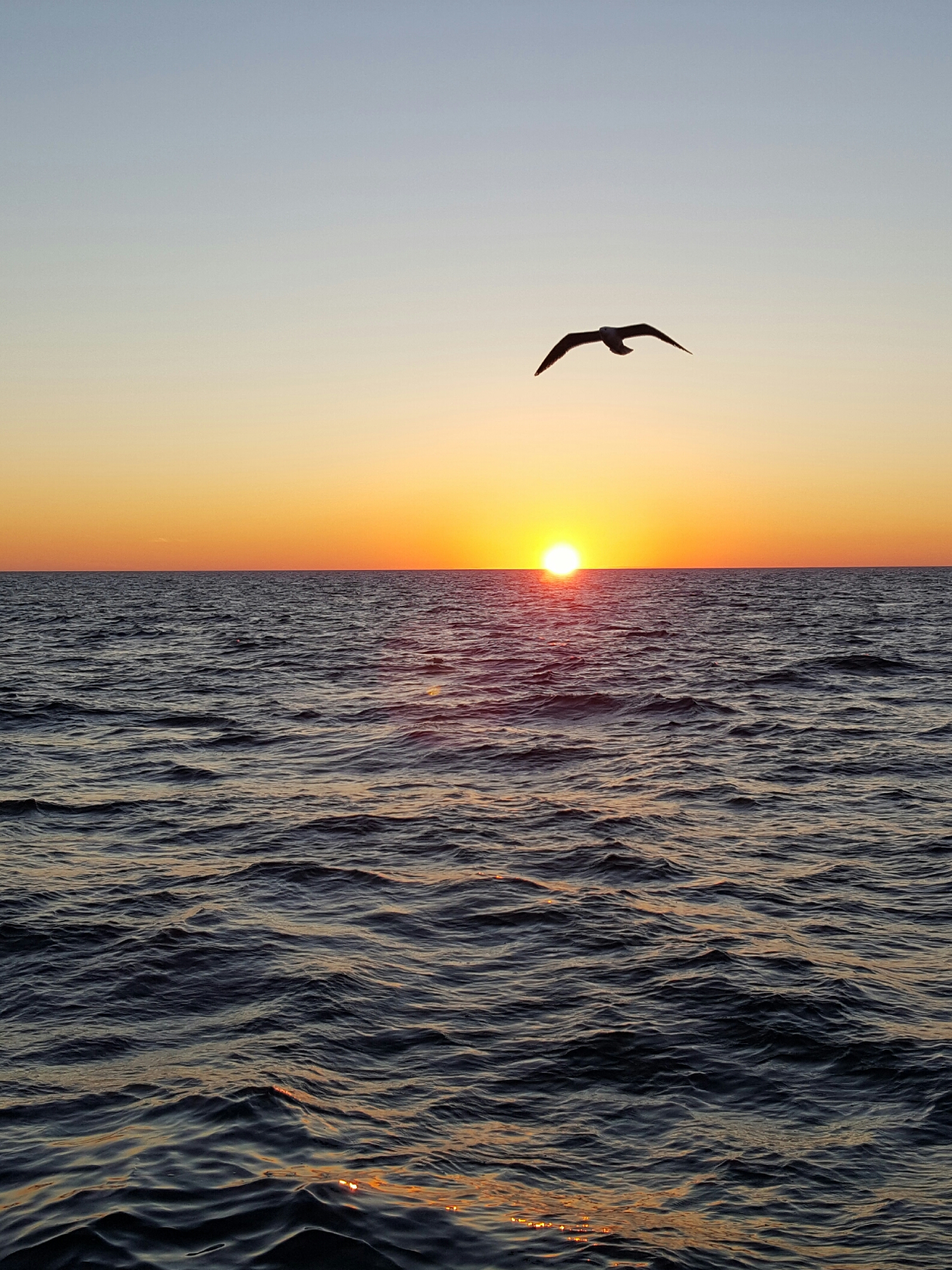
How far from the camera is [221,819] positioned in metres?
15.3

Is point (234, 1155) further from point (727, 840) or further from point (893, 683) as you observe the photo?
point (893, 683)

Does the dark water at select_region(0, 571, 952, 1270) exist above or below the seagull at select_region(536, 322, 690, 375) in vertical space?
below

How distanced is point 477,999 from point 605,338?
692cm

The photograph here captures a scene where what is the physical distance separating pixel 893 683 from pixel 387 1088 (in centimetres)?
2704

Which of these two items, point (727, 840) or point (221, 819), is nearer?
point (727, 840)

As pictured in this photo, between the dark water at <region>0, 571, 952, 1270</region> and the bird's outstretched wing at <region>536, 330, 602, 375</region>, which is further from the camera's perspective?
the bird's outstretched wing at <region>536, 330, 602, 375</region>

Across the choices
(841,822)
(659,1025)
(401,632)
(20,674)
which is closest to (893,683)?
(841,822)

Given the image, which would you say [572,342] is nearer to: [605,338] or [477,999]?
[605,338]

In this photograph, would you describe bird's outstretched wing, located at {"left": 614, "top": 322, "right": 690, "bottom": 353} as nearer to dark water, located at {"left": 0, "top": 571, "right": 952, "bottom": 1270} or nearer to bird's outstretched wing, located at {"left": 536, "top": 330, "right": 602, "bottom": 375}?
bird's outstretched wing, located at {"left": 536, "top": 330, "right": 602, "bottom": 375}

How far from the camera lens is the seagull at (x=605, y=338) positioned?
1122cm

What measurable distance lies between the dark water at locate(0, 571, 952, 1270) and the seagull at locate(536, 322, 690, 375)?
231 inches

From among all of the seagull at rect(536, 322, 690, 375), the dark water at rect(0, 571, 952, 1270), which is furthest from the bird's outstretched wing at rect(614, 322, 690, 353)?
the dark water at rect(0, 571, 952, 1270)

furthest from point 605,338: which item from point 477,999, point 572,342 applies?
point 477,999

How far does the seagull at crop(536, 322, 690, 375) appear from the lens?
11.2 meters
